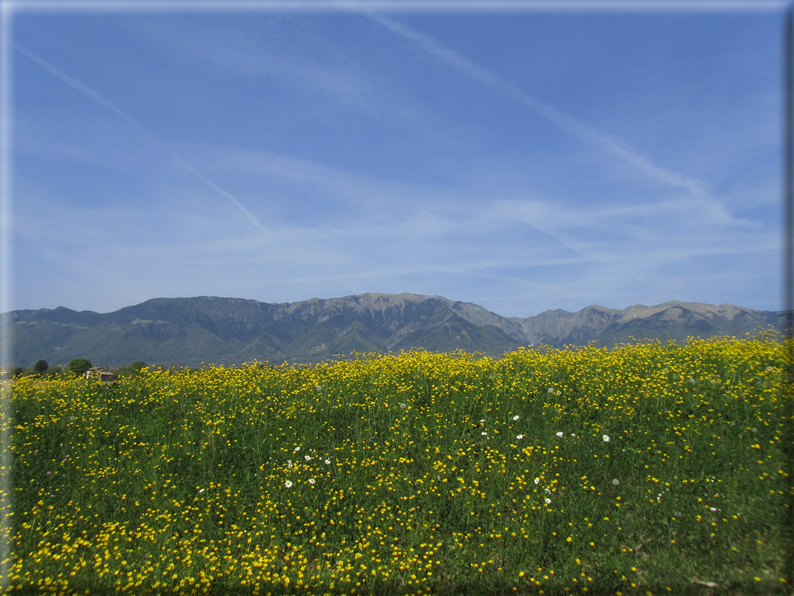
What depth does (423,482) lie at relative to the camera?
736 cm

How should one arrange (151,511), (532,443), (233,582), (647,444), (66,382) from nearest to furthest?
(233,582)
(151,511)
(647,444)
(532,443)
(66,382)

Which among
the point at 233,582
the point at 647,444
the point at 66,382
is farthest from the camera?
the point at 66,382

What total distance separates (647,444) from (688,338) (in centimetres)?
629

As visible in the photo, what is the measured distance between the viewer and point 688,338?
40.6 ft

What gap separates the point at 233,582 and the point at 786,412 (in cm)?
887

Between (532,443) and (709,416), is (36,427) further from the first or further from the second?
(709,416)

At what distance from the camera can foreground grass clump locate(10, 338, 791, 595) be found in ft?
18.5

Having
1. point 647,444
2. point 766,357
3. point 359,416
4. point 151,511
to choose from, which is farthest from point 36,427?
point 766,357

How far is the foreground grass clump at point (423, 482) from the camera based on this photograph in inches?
222

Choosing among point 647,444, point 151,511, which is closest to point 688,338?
point 647,444

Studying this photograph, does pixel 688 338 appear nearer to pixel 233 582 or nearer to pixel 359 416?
pixel 359 416

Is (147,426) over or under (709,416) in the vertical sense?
under

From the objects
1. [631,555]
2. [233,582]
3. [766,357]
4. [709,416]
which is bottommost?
[233,582]

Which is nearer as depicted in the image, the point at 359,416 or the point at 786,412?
the point at 786,412
